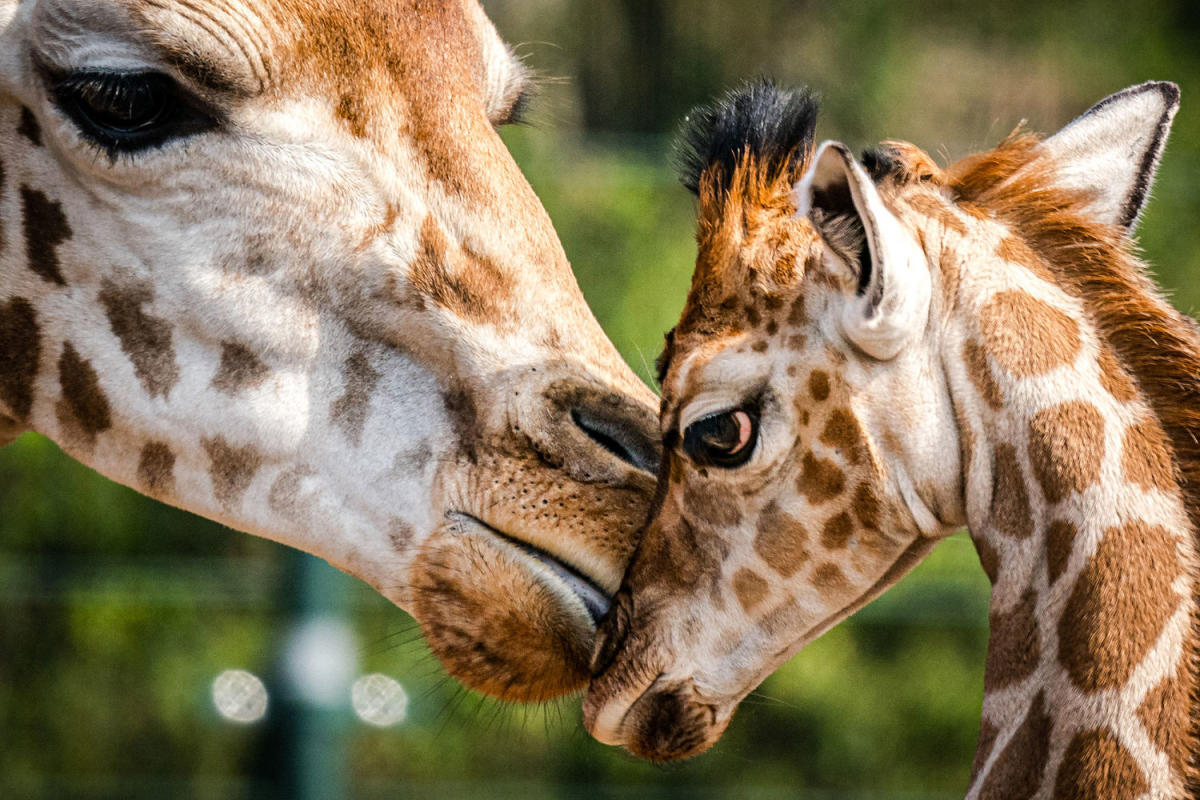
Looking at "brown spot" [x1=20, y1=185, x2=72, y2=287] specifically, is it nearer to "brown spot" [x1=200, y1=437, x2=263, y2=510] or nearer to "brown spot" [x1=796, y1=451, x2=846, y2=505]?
"brown spot" [x1=200, y1=437, x2=263, y2=510]

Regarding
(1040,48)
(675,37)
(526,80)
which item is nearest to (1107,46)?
(1040,48)

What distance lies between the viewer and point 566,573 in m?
2.47

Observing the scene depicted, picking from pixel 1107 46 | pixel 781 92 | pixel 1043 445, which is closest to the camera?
pixel 1043 445

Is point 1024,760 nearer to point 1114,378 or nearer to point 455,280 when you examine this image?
point 1114,378

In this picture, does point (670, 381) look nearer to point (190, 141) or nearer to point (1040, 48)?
point (190, 141)

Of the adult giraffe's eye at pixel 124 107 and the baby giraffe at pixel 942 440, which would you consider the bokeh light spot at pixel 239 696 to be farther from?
the adult giraffe's eye at pixel 124 107

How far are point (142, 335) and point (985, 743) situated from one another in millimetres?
1596

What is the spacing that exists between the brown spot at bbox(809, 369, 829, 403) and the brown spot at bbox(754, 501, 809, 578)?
216 millimetres

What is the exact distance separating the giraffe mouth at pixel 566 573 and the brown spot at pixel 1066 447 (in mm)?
803

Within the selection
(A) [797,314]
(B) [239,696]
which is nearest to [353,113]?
(A) [797,314]

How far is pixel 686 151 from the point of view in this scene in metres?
2.83

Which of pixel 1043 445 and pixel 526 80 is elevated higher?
pixel 526 80

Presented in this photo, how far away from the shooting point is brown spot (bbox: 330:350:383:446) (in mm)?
2500

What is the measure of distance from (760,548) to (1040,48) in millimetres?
8716
